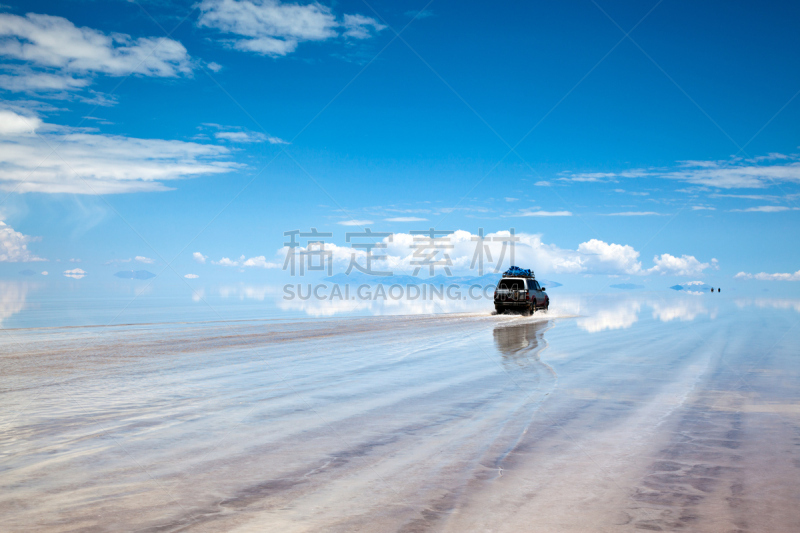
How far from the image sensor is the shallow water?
4633 millimetres

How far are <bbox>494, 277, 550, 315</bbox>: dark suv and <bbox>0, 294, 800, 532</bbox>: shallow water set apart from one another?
18458mm

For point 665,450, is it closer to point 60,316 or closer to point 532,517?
point 532,517

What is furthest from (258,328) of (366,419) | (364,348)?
(366,419)

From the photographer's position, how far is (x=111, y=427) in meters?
7.31

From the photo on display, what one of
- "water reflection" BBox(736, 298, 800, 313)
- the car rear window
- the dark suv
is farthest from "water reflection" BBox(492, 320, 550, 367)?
"water reflection" BBox(736, 298, 800, 313)

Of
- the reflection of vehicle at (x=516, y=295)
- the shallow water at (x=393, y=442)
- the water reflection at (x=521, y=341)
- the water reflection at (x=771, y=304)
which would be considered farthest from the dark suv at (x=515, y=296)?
the water reflection at (x=771, y=304)

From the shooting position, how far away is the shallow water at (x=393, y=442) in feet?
15.2

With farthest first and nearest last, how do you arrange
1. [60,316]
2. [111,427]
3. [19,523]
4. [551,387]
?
[60,316], [551,387], [111,427], [19,523]

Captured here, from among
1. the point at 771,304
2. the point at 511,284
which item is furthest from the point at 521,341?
the point at 771,304

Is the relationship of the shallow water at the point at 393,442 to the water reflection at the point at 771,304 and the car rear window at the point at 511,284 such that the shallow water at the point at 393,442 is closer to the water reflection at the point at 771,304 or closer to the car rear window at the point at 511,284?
the car rear window at the point at 511,284

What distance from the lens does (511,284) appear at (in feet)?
112

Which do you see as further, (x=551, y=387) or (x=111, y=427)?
(x=551, y=387)

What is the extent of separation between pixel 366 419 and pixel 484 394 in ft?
9.38

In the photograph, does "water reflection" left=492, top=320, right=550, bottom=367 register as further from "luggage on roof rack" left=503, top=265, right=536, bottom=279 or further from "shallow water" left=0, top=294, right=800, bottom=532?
"luggage on roof rack" left=503, top=265, right=536, bottom=279
